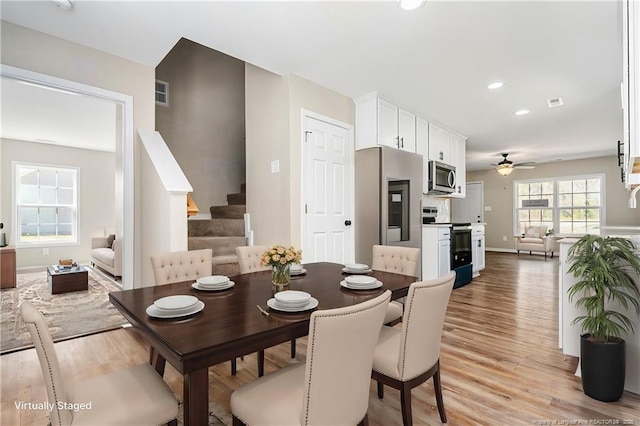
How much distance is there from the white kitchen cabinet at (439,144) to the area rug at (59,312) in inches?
183

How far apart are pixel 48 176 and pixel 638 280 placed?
9.24m

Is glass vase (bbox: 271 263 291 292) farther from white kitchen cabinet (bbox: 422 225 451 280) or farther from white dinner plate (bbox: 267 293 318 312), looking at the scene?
white kitchen cabinet (bbox: 422 225 451 280)

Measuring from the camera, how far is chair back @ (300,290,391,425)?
3.19 feet

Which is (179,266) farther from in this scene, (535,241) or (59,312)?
(535,241)

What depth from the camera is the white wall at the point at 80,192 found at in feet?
20.5

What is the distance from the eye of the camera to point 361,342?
108cm

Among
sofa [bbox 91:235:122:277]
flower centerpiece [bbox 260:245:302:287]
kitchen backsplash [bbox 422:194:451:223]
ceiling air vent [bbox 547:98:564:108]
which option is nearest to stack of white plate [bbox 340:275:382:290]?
flower centerpiece [bbox 260:245:302:287]

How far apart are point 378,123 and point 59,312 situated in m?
4.26

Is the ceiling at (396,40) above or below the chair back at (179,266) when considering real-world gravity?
above

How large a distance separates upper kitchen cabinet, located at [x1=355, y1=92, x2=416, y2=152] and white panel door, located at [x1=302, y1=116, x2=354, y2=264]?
0.21m

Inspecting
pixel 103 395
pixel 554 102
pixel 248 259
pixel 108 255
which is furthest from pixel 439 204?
pixel 108 255

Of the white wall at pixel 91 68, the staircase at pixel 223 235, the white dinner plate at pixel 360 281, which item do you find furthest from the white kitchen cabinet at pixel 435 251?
the white wall at pixel 91 68

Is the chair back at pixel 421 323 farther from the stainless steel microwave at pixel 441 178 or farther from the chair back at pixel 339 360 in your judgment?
the stainless steel microwave at pixel 441 178

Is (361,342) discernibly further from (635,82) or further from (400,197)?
(400,197)
